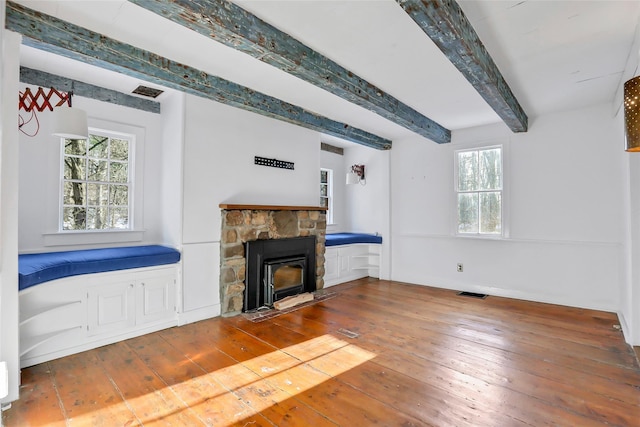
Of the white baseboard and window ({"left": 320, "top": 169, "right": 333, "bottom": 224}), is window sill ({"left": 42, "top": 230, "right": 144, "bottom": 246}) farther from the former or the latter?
window ({"left": 320, "top": 169, "right": 333, "bottom": 224})

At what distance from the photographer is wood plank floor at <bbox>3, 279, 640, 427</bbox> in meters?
1.91

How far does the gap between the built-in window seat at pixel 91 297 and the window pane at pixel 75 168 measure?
90 centimetres

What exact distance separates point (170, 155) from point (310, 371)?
2.92 m

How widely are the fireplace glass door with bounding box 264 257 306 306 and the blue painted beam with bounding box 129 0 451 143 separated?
2297 millimetres

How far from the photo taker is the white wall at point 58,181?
3080mm

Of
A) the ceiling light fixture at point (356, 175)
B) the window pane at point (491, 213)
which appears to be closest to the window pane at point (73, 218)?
the ceiling light fixture at point (356, 175)

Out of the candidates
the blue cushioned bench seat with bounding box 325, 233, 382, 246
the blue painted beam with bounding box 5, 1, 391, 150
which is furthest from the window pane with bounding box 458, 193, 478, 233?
the blue painted beam with bounding box 5, 1, 391, 150

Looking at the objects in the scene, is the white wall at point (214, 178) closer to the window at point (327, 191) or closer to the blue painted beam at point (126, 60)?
the blue painted beam at point (126, 60)

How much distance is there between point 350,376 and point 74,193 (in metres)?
3.51

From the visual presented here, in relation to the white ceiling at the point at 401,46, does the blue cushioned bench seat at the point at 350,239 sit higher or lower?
lower

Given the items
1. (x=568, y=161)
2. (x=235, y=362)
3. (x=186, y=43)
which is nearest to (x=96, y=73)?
(x=186, y=43)

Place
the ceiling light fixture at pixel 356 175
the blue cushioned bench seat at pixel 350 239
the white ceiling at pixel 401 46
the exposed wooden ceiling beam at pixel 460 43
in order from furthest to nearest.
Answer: the ceiling light fixture at pixel 356 175 → the blue cushioned bench seat at pixel 350 239 → the white ceiling at pixel 401 46 → the exposed wooden ceiling beam at pixel 460 43

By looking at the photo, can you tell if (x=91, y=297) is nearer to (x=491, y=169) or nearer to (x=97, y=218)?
(x=97, y=218)

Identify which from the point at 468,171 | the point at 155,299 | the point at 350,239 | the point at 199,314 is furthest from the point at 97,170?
the point at 468,171
